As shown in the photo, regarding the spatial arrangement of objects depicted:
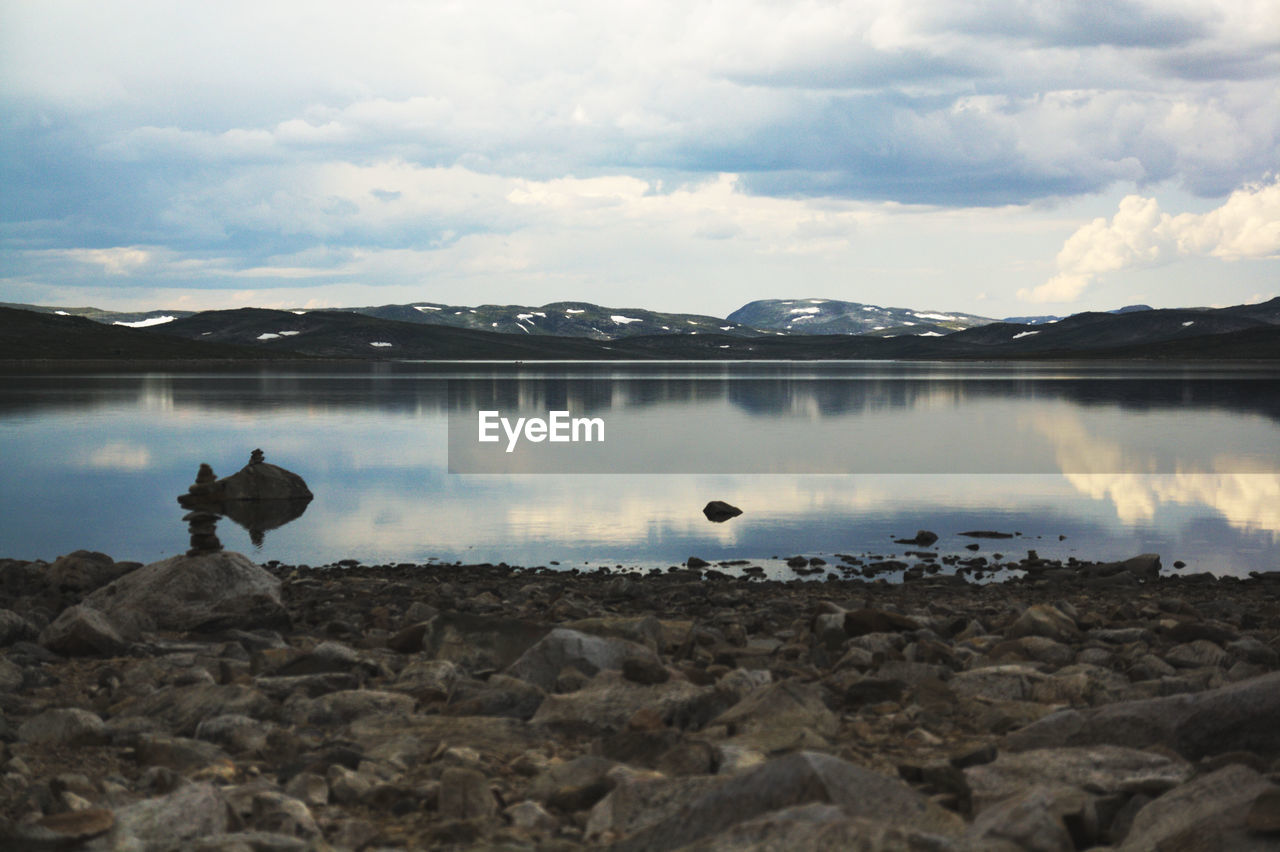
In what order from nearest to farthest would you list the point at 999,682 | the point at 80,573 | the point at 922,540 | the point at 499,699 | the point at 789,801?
the point at 789,801 → the point at 499,699 → the point at 999,682 → the point at 80,573 → the point at 922,540

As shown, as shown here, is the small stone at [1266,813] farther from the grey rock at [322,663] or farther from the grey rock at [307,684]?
the grey rock at [322,663]

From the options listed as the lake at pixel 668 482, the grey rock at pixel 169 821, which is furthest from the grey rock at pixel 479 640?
the lake at pixel 668 482

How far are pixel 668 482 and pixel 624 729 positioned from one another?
3046 centimetres

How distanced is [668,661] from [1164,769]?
4886 mm

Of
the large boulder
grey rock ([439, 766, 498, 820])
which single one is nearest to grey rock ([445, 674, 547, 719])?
grey rock ([439, 766, 498, 820])

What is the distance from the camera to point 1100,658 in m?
10.8

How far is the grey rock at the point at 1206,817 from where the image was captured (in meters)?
5.47

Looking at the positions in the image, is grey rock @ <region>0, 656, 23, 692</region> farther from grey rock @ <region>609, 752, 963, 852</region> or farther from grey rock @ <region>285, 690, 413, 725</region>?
grey rock @ <region>609, 752, 963, 852</region>

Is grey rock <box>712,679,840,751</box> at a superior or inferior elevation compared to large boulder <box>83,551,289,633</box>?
superior

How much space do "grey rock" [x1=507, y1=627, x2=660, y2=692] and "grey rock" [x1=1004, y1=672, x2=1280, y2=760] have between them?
3.50 m

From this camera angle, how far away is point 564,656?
32.5ft

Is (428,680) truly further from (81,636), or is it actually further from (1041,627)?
(1041,627)

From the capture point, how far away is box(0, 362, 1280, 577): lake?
1046 inches

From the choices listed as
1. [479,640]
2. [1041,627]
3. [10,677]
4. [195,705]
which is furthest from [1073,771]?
[10,677]
